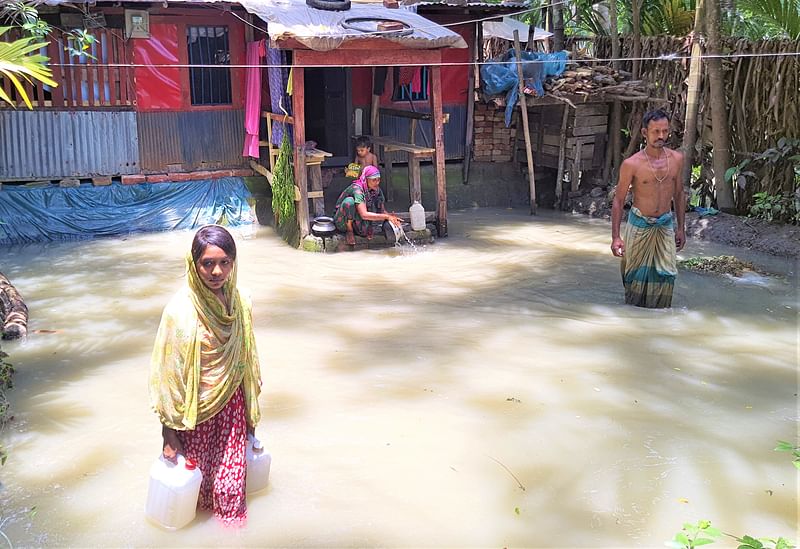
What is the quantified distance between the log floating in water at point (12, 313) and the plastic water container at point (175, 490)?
3790 mm

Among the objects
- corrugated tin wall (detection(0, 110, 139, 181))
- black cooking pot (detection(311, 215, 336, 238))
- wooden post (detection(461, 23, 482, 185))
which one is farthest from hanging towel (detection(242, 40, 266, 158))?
wooden post (detection(461, 23, 482, 185))

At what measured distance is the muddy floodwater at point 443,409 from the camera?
13.7 feet

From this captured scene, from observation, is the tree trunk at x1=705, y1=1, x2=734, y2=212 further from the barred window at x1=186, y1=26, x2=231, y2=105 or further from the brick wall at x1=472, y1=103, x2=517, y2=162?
the barred window at x1=186, y1=26, x2=231, y2=105

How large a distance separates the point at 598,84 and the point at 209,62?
236 inches

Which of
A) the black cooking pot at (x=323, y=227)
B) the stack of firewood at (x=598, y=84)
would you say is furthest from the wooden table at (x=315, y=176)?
the stack of firewood at (x=598, y=84)

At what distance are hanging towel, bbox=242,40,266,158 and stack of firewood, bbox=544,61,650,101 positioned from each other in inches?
180

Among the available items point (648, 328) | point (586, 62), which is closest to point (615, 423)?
point (648, 328)

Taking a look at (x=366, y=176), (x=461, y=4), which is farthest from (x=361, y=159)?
(x=461, y=4)

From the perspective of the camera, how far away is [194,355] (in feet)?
11.5

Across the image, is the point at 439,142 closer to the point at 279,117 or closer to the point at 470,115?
the point at 279,117

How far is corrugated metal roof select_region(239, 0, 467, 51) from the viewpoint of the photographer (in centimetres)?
958

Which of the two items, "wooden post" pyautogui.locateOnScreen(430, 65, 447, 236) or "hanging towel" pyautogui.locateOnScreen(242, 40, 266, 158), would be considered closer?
"wooden post" pyautogui.locateOnScreen(430, 65, 447, 236)

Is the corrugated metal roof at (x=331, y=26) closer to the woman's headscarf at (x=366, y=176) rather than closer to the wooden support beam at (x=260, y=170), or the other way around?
the woman's headscarf at (x=366, y=176)

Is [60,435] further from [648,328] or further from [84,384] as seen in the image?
[648,328]
